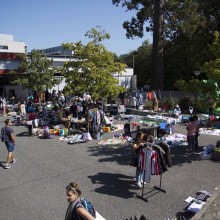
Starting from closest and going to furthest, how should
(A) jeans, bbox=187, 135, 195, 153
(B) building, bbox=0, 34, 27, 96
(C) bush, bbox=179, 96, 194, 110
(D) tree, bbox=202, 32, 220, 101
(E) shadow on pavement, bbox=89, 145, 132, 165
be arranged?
(D) tree, bbox=202, 32, 220, 101 → (E) shadow on pavement, bbox=89, 145, 132, 165 → (A) jeans, bbox=187, 135, 195, 153 → (C) bush, bbox=179, 96, 194, 110 → (B) building, bbox=0, 34, 27, 96

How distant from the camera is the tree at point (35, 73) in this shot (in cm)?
2717

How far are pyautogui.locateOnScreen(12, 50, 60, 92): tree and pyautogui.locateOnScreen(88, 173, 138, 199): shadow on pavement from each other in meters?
19.7

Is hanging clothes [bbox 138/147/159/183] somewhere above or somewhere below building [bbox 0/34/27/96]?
below

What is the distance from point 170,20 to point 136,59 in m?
26.1

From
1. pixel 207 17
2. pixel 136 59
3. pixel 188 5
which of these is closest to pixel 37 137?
pixel 188 5

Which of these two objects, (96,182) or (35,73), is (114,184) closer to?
(96,182)

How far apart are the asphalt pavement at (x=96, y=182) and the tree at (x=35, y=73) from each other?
15396 millimetres

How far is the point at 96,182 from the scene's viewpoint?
28.5 feet

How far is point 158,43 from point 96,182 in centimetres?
2122

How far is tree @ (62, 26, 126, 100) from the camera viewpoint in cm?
1708

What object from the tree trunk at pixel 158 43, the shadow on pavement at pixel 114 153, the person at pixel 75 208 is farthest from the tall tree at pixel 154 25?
the person at pixel 75 208

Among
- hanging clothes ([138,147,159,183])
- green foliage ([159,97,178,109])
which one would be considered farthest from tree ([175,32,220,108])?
green foliage ([159,97,178,109])

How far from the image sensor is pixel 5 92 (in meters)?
35.2

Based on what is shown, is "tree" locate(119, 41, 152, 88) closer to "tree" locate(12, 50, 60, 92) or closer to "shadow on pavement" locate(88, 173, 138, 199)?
"tree" locate(12, 50, 60, 92)
